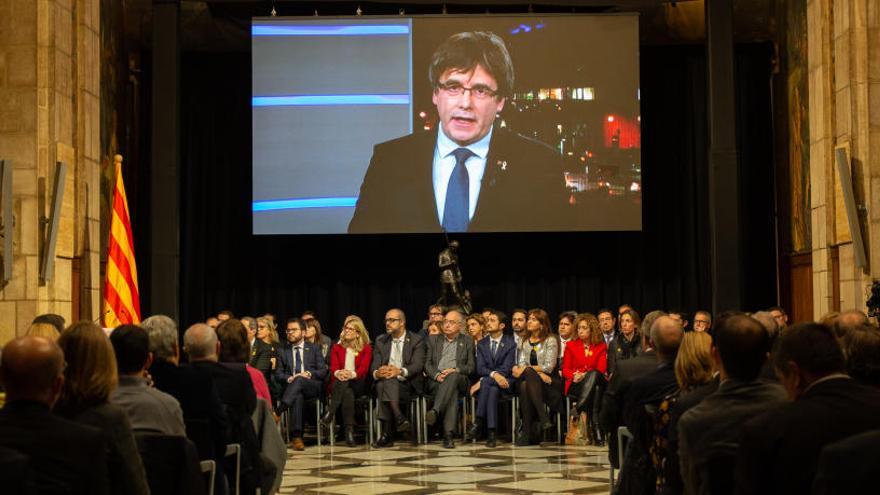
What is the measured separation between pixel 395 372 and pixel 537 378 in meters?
1.22

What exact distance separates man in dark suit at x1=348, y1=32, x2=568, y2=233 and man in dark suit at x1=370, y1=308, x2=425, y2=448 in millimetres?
2473

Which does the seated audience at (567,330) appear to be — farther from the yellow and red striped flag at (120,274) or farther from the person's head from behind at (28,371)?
the person's head from behind at (28,371)

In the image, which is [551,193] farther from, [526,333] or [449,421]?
[449,421]

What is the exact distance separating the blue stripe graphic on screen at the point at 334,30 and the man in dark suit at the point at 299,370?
359cm

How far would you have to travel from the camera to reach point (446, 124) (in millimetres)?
12820

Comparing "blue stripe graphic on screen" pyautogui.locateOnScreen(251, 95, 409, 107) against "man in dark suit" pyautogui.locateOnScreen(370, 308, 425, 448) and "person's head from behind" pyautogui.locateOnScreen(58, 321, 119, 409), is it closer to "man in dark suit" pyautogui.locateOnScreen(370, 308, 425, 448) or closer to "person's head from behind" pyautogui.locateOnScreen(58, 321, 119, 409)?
"man in dark suit" pyautogui.locateOnScreen(370, 308, 425, 448)

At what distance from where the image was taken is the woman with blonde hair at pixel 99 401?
2.96 metres

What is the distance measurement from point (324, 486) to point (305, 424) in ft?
10.9

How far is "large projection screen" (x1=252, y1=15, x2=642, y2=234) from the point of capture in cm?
1279

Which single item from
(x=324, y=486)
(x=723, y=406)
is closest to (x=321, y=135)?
(x=324, y=486)

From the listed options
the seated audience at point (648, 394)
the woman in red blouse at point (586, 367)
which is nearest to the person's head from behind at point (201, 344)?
the seated audience at point (648, 394)

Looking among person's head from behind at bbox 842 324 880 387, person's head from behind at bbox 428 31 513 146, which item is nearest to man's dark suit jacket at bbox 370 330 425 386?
person's head from behind at bbox 428 31 513 146

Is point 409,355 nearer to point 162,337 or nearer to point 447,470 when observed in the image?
point 447,470

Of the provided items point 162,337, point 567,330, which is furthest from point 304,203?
point 162,337
